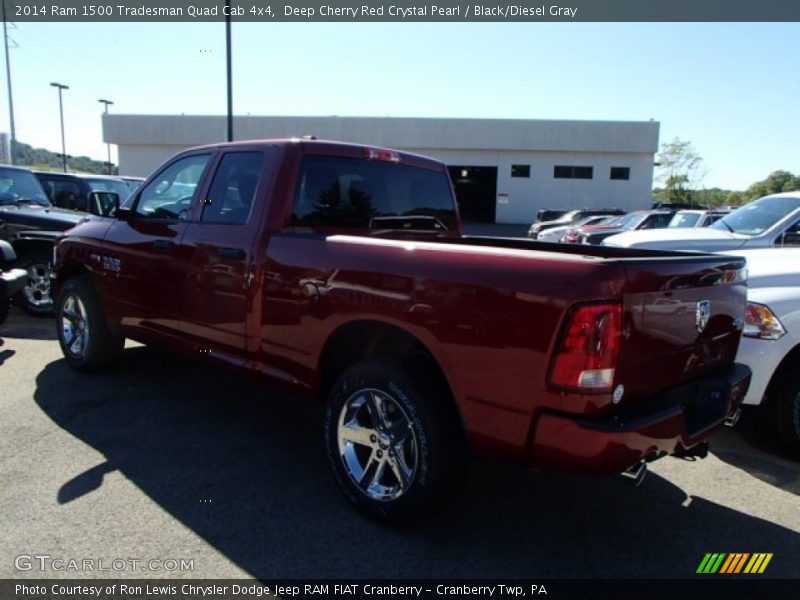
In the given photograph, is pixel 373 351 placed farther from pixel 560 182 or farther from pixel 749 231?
pixel 560 182

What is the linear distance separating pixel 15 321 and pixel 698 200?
60.5m

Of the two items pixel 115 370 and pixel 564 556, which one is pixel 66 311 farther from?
pixel 564 556

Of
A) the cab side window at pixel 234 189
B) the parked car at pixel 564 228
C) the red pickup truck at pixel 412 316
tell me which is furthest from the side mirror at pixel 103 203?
the parked car at pixel 564 228

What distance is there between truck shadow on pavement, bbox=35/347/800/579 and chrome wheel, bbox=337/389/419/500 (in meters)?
0.23

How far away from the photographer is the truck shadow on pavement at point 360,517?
9.39ft

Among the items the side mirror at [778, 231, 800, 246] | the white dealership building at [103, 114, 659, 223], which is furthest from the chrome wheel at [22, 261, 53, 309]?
the white dealership building at [103, 114, 659, 223]

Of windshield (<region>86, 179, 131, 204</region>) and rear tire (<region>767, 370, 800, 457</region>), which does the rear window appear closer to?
rear tire (<region>767, 370, 800, 457</region>)

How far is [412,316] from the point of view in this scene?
9.28 feet

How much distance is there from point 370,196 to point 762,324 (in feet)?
9.24

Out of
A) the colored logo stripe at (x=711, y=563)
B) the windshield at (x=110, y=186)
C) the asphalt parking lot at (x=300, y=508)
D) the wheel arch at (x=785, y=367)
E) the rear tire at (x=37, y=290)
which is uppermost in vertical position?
the windshield at (x=110, y=186)

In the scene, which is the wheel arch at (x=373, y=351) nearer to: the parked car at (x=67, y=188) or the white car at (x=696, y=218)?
the parked car at (x=67, y=188)

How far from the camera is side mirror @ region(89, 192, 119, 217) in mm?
5324

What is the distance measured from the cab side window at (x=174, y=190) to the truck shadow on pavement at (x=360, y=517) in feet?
4.90

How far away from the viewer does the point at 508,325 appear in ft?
8.19
